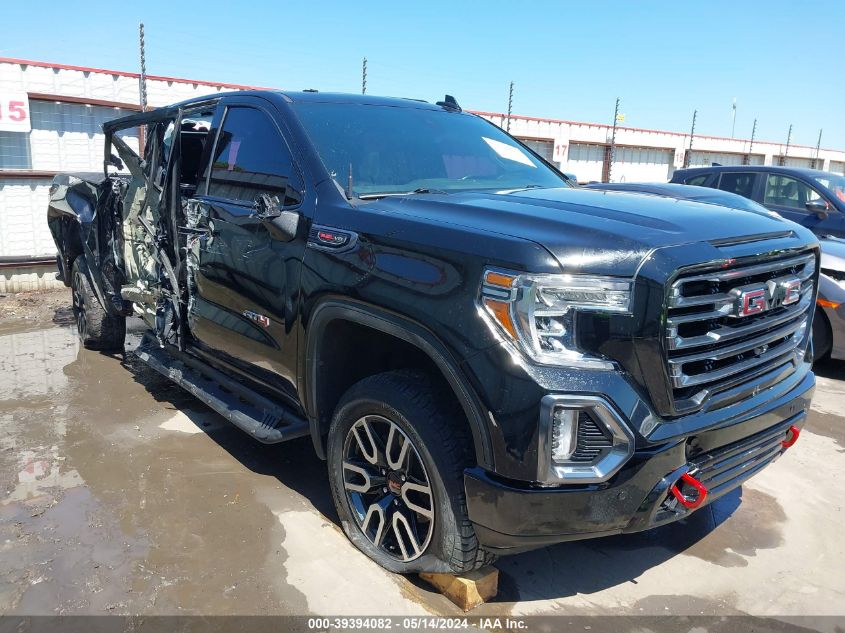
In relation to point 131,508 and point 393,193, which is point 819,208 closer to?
point 393,193

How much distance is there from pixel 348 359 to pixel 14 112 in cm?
822

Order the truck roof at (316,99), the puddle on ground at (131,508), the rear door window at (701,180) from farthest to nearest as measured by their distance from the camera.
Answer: the rear door window at (701,180), the truck roof at (316,99), the puddle on ground at (131,508)

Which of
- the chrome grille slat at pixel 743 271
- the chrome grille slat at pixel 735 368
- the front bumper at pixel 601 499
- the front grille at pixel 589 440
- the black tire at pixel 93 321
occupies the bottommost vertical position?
the black tire at pixel 93 321

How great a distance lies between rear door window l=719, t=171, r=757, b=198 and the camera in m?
8.89

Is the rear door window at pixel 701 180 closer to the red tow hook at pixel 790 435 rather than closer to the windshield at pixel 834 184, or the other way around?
the windshield at pixel 834 184

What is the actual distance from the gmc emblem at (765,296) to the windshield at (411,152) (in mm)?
1426

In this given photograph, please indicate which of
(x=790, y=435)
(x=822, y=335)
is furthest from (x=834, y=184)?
(x=790, y=435)

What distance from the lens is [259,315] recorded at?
137 inches

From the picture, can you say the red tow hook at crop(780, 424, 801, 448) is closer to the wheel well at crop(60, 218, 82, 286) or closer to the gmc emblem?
the gmc emblem

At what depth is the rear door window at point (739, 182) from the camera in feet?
29.2

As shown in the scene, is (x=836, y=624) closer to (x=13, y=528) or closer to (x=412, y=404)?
(x=412, y=404)

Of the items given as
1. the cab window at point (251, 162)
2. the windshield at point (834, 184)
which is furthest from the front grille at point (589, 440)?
the windshield at point (834, 184)

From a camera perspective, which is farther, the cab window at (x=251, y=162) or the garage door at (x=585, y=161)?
the garage door at (x=585, y=161)

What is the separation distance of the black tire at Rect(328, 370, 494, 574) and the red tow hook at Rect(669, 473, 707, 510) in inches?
29.1
